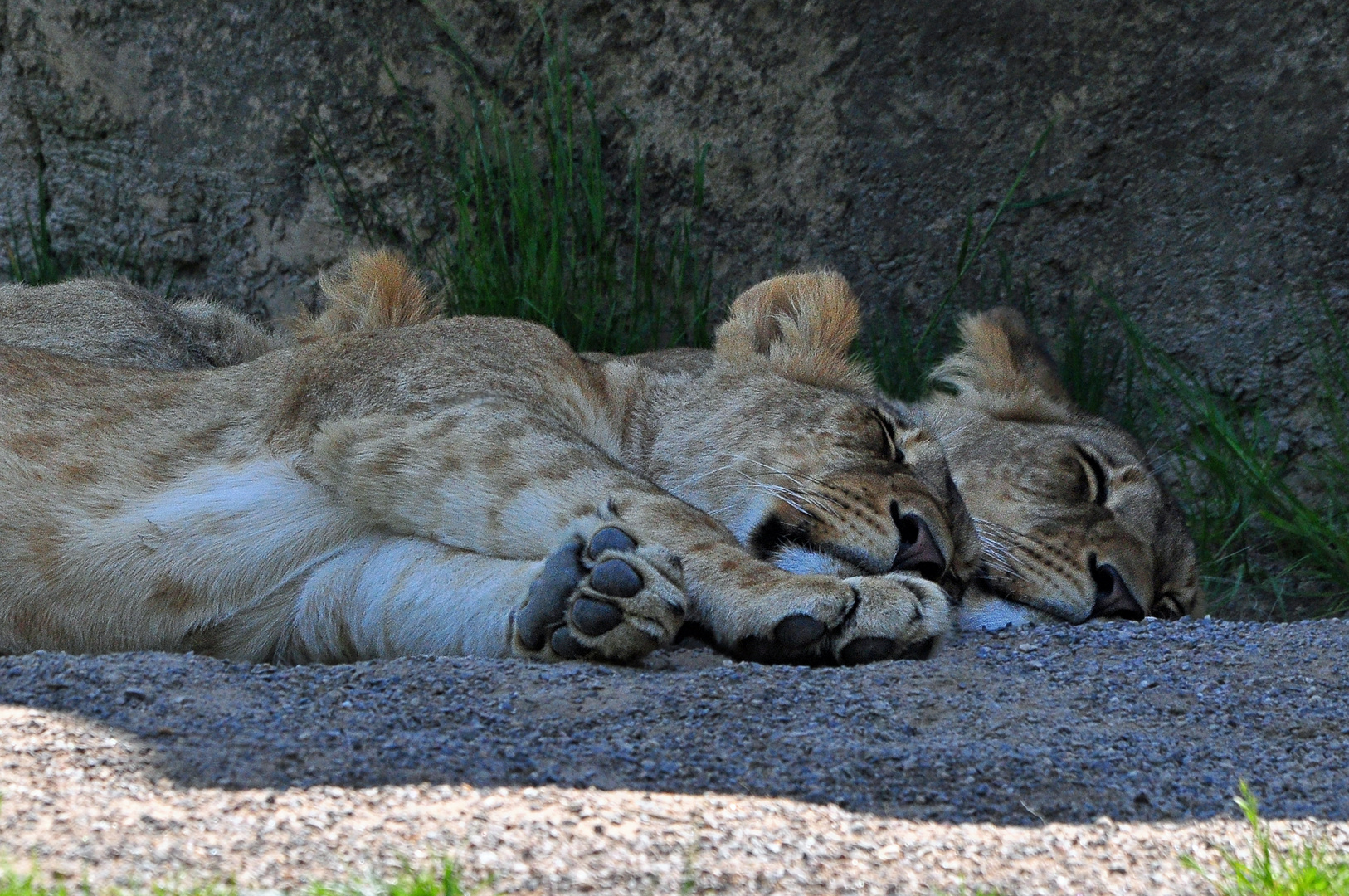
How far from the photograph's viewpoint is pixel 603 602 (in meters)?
3.18

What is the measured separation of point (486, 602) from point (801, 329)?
A: 1.64 m

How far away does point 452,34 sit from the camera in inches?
243

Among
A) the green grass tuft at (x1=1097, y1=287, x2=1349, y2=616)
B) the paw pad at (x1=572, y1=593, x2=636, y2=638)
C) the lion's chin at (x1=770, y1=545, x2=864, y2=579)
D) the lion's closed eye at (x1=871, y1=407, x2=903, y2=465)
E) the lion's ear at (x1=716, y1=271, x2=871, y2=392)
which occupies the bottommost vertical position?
the green grass tuft at (x1=1097, y1=287, x2=1349, y2=616)

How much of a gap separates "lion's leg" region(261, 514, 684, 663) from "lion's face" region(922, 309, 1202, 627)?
130 centimetres

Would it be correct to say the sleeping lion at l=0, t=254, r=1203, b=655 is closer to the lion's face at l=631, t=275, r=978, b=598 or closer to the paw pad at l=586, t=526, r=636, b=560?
the lion's face at l=631, t=275, r=978, b=598

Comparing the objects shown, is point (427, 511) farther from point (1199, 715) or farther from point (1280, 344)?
point (1280, 344)

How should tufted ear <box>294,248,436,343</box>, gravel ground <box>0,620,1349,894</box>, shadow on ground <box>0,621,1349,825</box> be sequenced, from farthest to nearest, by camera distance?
tufted ear <box>294,248,436,343</box>, shadow on ground <box>0,621,1349,825</box>, gravel ground <box>0,620,1349,894</box>

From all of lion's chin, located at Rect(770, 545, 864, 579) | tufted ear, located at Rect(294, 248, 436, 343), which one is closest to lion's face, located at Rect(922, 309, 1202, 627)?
lion's chin, located at Rect(770, 545, 864, 579)

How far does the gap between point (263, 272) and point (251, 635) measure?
9.67ft

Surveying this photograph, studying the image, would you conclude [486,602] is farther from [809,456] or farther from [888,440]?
[888,440]

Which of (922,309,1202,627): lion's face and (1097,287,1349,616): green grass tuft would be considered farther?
(1097,287,1349,616): green grass tuft

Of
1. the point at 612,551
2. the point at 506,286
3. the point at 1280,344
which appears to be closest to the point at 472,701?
the point at 612,551

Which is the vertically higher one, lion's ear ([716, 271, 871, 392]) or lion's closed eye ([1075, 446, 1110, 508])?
lion's ear ([716, 271, 871, 392])

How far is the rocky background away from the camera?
19.2 feet
